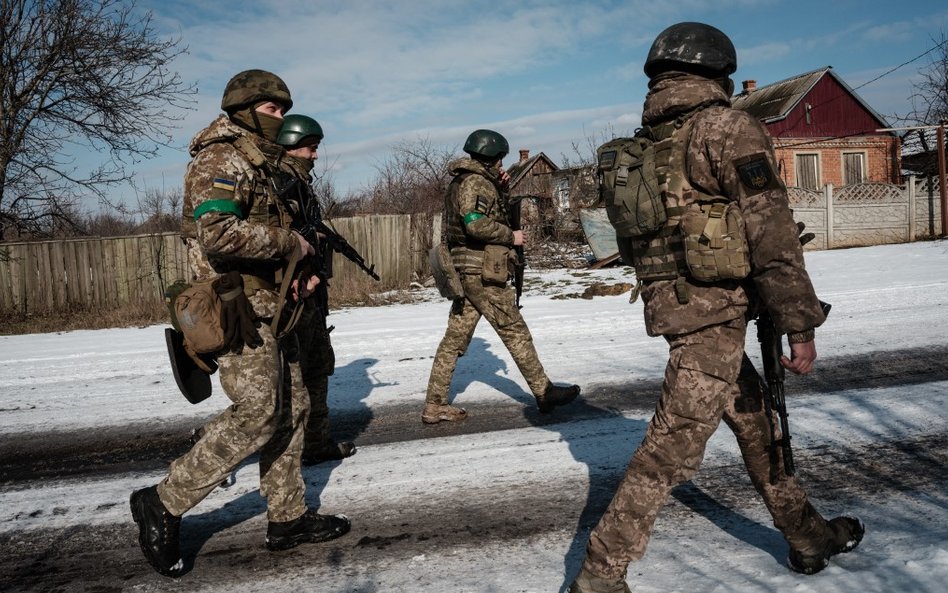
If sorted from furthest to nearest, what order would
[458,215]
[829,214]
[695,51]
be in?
[829,214], [458,215], [695,51]

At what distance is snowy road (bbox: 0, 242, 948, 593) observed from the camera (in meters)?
2.81

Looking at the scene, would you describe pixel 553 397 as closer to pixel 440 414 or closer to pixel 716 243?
pixel 440 414

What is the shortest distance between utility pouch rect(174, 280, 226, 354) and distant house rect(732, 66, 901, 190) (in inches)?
1081

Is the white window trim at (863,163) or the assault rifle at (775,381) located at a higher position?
the white window trim at (863,163)

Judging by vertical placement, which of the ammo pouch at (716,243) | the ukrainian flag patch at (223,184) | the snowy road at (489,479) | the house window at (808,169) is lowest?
the snowy road at (489,479)

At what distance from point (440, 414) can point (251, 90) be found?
2811 mm

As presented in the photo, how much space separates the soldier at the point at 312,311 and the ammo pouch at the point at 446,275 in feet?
3.74

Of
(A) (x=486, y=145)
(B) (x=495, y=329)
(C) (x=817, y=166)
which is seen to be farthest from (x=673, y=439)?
(C) (x=817, y=166)

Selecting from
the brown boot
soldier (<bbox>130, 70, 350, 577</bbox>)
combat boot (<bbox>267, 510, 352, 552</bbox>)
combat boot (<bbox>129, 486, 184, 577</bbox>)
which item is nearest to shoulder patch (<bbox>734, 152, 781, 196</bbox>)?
soldier (<bbox>130, 70, 350, 577</bbox>)

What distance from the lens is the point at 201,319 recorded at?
280 cm

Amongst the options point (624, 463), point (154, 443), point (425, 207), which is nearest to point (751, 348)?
point (624, 463)

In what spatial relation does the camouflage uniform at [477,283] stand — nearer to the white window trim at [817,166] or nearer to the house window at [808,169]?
the white window trim at [817,166]

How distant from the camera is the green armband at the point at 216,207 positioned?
282cm

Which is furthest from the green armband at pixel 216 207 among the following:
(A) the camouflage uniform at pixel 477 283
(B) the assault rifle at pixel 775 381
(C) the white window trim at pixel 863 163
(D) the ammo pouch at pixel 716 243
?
(C) the white window trim at pixel 863 163
